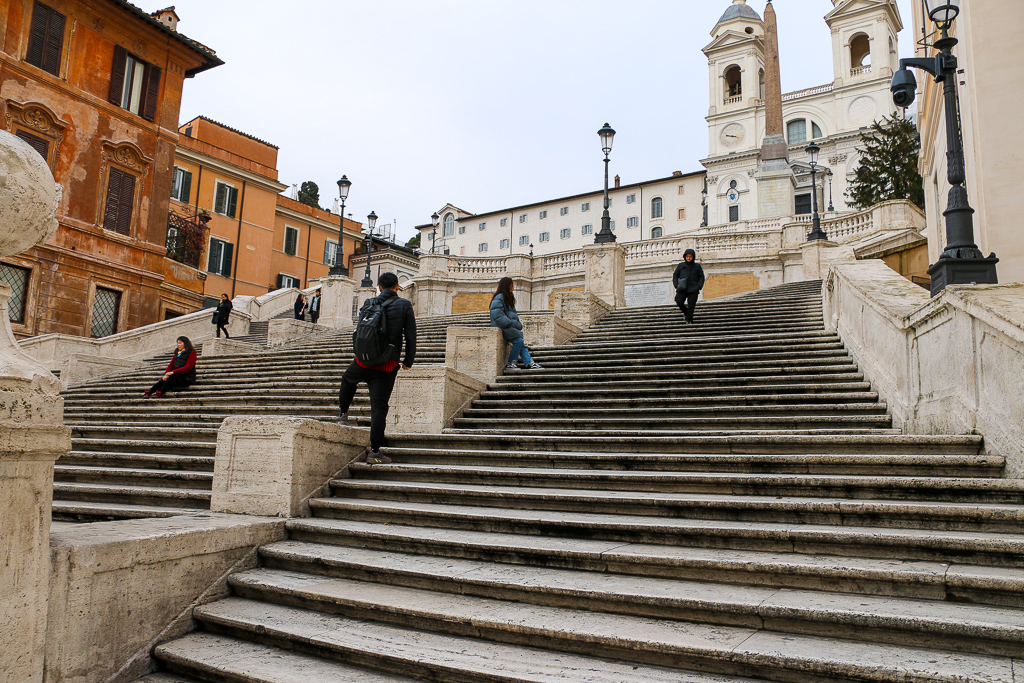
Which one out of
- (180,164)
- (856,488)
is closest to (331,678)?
(856,488)

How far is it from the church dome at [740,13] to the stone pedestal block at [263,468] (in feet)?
239

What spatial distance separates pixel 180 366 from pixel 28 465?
9.64 metres

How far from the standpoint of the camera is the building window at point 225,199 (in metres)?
36.5

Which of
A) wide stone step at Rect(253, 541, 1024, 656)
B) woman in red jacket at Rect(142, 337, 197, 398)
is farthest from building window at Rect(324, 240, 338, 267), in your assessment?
wide stone step at Rect(253, 541, 1024, 656)

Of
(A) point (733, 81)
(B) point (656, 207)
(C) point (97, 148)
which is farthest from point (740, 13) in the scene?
(C) point (97, 148)

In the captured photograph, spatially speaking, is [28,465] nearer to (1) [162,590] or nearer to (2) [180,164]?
(1) [162,590]

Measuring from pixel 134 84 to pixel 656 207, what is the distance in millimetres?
52853

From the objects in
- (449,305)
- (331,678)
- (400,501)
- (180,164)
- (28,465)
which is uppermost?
(180,164)

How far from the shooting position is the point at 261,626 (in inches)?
157

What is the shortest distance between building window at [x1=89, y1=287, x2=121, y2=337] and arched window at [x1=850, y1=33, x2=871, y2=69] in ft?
214

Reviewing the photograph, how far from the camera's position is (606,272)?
2170cm

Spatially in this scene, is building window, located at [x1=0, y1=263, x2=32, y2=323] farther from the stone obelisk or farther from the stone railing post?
the stone obelisk

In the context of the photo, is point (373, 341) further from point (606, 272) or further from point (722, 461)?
point (606, 272)

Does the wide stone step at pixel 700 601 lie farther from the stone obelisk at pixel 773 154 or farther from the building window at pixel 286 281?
the stone obelisk at pixel 773 154
